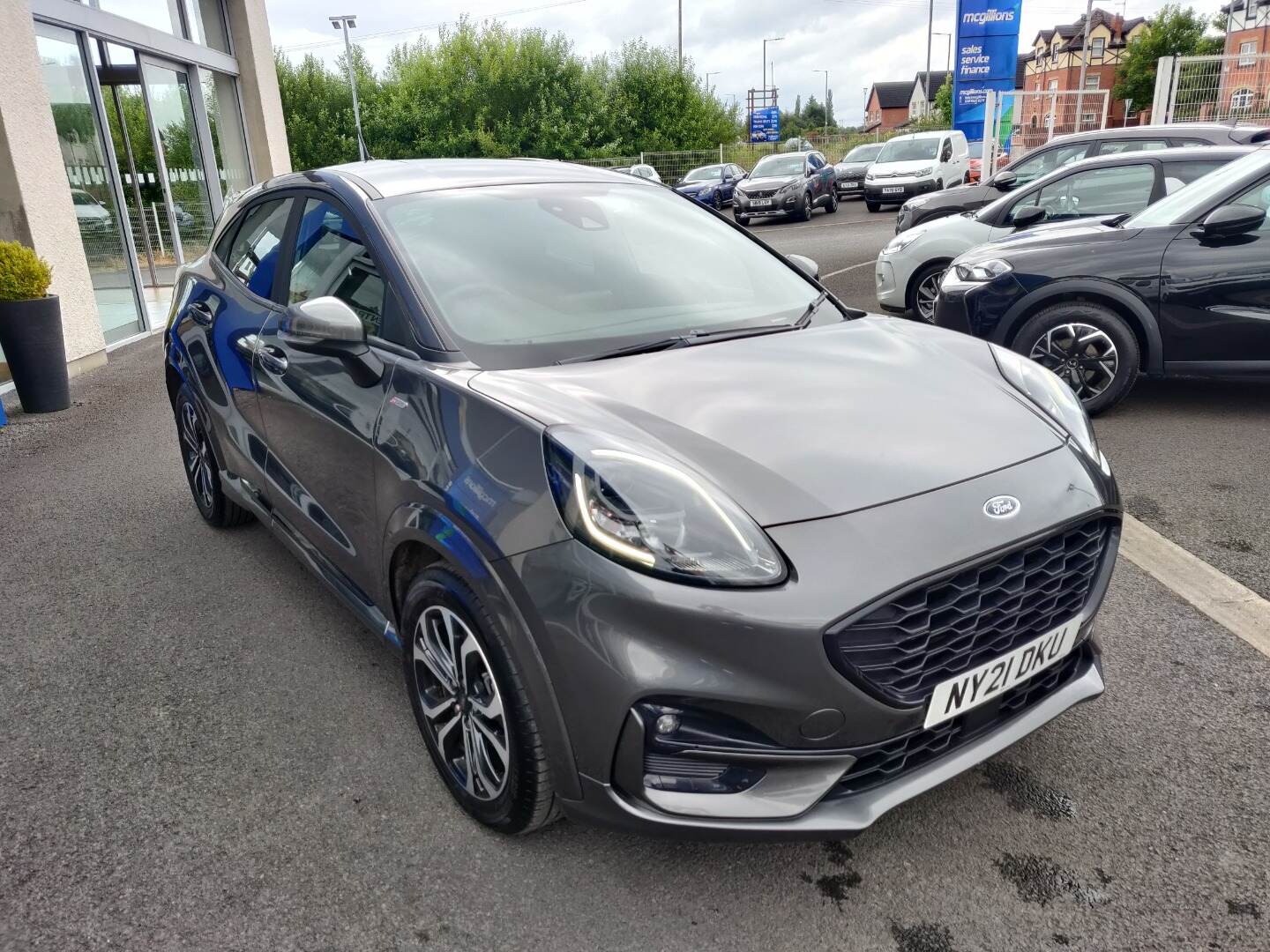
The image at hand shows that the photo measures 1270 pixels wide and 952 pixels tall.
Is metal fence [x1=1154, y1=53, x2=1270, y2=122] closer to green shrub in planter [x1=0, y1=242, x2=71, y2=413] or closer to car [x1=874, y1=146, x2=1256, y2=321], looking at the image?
car [x1=874, y1=146, x2=1256, y2=321]

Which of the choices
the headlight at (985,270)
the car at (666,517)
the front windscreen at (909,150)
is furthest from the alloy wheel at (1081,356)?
the front windscreen at (909,150)

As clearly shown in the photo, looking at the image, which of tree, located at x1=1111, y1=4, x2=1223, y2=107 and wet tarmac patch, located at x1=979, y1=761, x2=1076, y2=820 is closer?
wet tarmac patch, located at x1=979, y1=761, x2=1076, y2=820

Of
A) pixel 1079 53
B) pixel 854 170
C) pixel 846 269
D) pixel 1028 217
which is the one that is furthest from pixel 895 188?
pixel 1079 53

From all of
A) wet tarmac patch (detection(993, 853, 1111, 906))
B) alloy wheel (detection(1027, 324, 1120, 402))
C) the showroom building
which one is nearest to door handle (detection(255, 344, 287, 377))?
wet tarmac patch (detection(993, 853, 1111, 906))

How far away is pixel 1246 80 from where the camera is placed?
17.0 metres

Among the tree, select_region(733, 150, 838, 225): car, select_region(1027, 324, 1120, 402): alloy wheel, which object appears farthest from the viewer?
the tree

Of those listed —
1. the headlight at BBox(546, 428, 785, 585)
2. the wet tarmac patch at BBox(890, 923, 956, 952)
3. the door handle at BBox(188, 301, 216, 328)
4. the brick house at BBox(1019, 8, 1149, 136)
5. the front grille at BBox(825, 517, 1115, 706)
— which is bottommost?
the wet tarmac patch at BBox(890, 923, 956, 952)

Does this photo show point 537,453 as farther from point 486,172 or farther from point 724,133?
point 724,133

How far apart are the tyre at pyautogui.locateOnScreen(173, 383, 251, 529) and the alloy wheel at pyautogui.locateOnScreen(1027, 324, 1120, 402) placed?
14.4 feet

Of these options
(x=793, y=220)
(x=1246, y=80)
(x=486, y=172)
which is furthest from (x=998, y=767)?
(x=793, y=220)

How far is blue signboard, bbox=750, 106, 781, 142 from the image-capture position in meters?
55.8

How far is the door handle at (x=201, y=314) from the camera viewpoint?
3.89 metres

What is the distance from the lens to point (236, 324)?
360 cm

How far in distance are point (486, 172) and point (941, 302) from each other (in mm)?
3536
